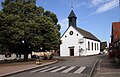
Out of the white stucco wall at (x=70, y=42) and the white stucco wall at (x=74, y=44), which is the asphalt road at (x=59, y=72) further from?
the white stucco wall at (x=70, y=42)

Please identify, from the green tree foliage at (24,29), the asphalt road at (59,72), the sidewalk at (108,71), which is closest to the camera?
the sidewalk at (108,71)

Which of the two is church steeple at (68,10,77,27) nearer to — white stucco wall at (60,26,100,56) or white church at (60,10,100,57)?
white church at (60,10,100,57)

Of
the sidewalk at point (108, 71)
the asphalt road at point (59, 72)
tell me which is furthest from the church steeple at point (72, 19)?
the asphalt road at point (59, 72)

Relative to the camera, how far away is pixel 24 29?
37.2 meters

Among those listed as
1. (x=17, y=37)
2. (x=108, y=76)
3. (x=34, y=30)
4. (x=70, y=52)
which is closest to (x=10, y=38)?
(x=17, y=37)

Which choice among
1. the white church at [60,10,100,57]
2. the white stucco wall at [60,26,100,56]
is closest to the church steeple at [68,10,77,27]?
the white church at [60,10,100,57]

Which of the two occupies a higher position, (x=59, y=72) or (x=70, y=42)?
(x=70, y=42)

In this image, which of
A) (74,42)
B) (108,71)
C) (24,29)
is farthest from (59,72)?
(74,42)

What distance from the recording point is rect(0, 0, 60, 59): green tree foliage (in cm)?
3666

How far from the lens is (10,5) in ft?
133

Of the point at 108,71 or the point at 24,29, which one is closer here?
the point at 108,71

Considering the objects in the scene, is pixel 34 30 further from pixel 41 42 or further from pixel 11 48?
pixel 11 48

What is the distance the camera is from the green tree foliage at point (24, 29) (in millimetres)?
36656

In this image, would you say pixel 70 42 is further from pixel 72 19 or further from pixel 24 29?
pixel 24 29
